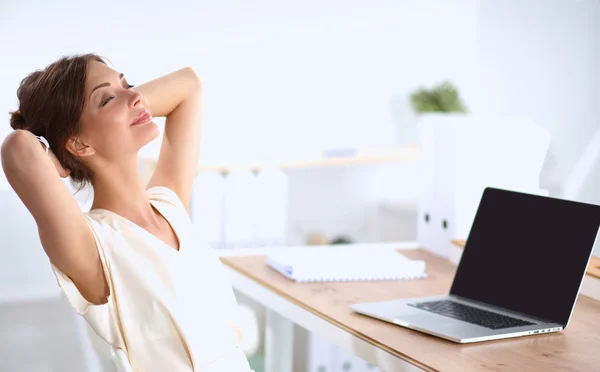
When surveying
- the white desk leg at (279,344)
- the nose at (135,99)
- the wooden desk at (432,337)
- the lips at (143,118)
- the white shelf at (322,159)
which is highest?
the nose at (135,99)

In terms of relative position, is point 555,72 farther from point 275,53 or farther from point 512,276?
point 275,53

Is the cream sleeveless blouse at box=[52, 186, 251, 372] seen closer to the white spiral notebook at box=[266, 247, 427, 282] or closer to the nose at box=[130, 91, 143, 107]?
the nose at box=[130, 91, 143, 107]

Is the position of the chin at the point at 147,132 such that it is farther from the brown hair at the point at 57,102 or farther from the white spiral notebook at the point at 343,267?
the white spiral notebook at the point at 343,267

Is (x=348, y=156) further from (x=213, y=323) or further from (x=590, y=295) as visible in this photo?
(x=213, y=323)

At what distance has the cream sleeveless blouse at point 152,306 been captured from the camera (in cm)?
128

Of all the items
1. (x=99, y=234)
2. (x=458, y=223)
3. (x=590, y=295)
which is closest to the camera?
(x=99, y=234)

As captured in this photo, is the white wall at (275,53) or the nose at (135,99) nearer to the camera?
the nose at (135,99)

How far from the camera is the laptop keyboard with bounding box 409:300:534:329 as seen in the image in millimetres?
1457

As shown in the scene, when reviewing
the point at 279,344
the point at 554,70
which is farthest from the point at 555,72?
the point at 279,344

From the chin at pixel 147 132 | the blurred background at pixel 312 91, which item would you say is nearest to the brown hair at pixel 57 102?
the chin at pixel 147 132

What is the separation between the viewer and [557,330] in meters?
1.46

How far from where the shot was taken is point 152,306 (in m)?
1.30

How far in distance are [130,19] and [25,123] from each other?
229 centimetres

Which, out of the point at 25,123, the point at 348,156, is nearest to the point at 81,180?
the point at 25,123
